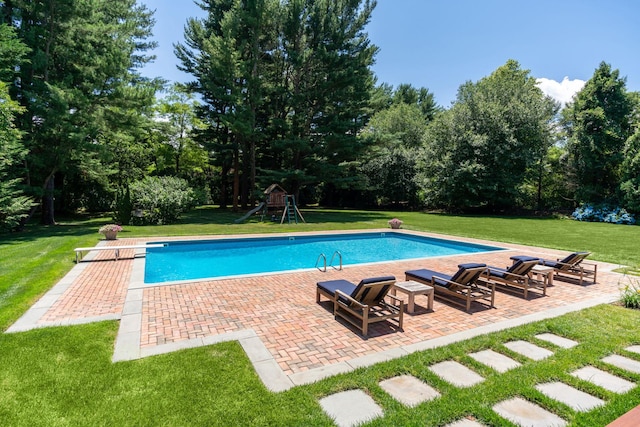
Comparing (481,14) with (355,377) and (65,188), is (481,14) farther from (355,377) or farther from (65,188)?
(65,188)

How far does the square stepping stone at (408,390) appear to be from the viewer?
10.5 ft

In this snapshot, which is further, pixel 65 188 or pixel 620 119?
pixel 620 119

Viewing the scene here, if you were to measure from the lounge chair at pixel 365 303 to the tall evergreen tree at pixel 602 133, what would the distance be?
31696 mm

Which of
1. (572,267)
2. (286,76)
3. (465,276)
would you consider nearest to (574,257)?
(572,267)

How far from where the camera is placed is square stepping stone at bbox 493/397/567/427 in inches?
113

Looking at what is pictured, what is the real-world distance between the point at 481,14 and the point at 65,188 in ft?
98.4

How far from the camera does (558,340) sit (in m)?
4.59

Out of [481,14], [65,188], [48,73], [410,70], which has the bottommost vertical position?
[65,188]

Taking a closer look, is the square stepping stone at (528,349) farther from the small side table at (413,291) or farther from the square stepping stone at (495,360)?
the small side table at (413,291)

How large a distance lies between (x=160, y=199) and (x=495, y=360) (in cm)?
1899

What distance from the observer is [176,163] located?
31094mm

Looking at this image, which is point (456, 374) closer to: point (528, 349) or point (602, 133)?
point (528, 349)

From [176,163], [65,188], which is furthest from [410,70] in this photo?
[65,188]

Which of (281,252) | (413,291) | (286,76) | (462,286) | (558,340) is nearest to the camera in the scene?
(558,340)
